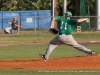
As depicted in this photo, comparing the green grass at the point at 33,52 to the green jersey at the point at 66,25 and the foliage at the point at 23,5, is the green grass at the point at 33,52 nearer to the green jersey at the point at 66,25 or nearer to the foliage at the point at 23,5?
the green jersey at the point at 66,25

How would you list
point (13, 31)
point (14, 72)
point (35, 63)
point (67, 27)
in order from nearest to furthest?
point (14, 72) → point (67, 27) → point (35, 63) → point (13, 31)

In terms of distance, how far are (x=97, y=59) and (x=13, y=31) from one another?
836 inches

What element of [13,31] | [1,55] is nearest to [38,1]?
[13,31]

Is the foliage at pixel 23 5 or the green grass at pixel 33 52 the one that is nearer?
the green grass at pixel 33 52

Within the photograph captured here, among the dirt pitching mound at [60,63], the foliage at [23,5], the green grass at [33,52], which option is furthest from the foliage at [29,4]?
the dirt pitching mound at [60,63]

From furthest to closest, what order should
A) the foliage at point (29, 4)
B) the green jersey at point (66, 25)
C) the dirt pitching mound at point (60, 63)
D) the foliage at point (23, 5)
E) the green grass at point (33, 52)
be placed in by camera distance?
the foliage at point (23, 5) < the foliage at point (29, 4) < the dirt pitching mound at point (60, 63) < the green jersey at point (66, 25) < the green grass at point (33, 52)

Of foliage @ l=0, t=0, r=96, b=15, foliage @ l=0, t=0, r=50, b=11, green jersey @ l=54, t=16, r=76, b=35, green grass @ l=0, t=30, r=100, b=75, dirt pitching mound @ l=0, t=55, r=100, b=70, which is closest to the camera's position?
green grass @ l=0, t=30, r=100, b=75

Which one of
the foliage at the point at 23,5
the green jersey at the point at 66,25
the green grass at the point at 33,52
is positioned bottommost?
the green grass at the point at 33,52

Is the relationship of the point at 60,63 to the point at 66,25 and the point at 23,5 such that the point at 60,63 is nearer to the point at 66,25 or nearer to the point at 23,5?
the point at 66,25

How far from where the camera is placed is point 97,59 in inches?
653

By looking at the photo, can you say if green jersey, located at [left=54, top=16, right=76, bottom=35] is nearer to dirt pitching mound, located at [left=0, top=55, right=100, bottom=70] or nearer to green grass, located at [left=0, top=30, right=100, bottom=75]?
dirt pitching mound, located at [left=0, top=55, right=100, bottom=70]

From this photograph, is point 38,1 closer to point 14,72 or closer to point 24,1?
point 24,1

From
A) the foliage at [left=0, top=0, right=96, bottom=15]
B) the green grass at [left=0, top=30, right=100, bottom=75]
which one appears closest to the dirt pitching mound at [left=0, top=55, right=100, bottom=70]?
the green grass at [left=0, top=30, right=100, bottom=75]

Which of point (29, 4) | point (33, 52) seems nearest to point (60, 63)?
point (33, 52)
